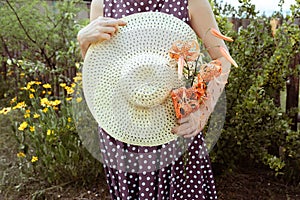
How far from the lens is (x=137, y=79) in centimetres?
112

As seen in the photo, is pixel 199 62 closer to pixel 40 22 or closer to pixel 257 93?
pixel 257 93

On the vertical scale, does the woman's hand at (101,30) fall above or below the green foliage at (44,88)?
above

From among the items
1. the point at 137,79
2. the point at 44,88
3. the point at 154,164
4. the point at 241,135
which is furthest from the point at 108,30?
the point at 44,88

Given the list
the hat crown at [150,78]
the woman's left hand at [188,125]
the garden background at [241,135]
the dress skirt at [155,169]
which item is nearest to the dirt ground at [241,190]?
the garden background at [241,135]

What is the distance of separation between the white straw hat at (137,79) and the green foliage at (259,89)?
1290mm

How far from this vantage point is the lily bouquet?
1092 millimetres

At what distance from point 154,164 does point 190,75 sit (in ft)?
1.07

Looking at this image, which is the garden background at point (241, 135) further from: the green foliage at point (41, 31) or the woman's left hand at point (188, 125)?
the woman's left hand at point (188, 125)

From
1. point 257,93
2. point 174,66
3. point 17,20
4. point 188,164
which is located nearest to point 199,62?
point 174,66

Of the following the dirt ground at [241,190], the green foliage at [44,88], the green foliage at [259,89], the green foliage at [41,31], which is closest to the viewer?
the green foliage at [259,89]

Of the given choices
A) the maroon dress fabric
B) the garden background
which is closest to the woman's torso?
the maroon dress fabric

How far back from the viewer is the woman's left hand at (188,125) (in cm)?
114

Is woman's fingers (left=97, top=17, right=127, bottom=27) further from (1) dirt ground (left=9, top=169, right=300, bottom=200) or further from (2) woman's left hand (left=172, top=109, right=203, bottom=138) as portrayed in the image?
(1) dirt ground (left=9, top=169, right=300, bottom=200)

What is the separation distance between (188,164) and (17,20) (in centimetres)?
327
